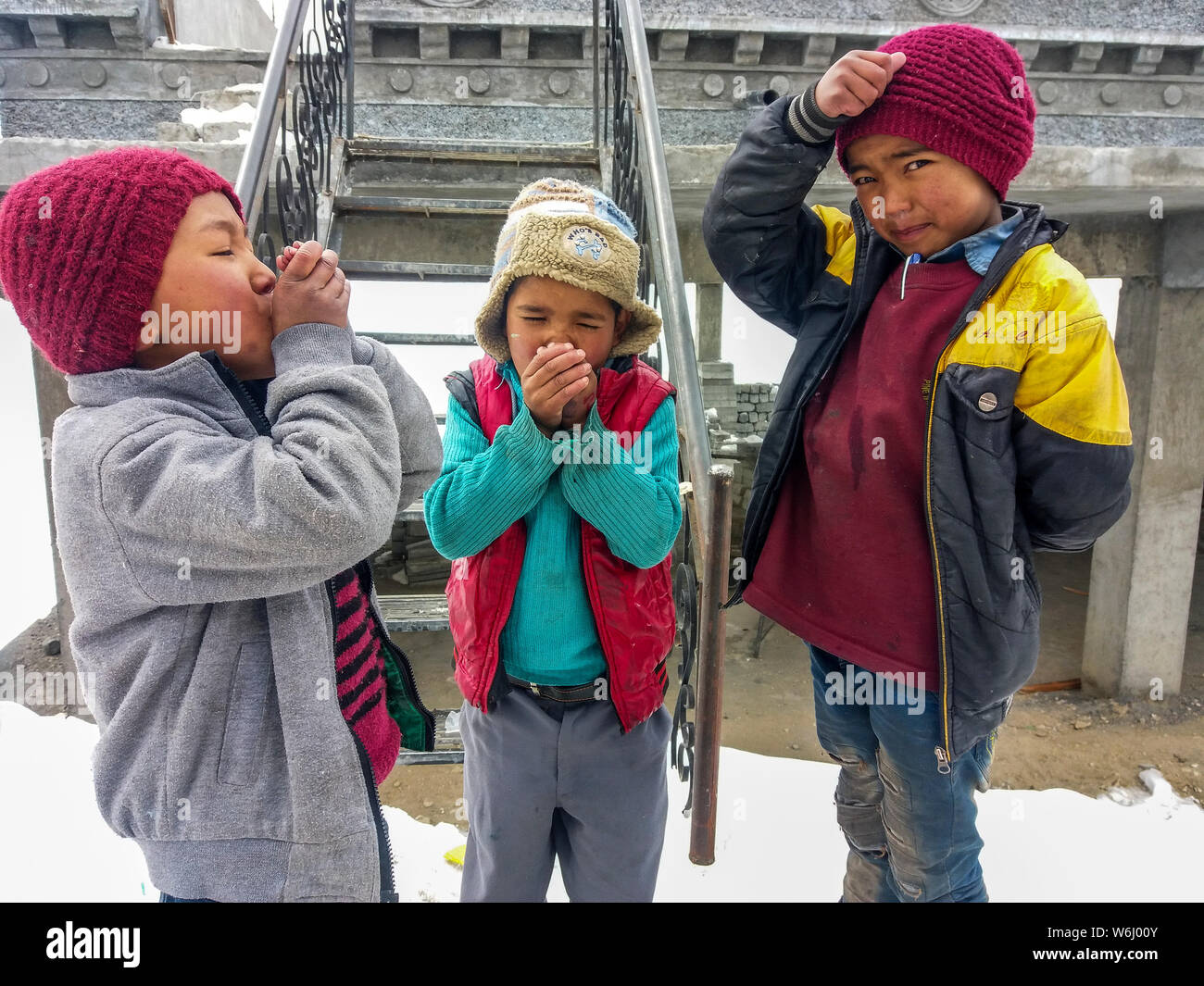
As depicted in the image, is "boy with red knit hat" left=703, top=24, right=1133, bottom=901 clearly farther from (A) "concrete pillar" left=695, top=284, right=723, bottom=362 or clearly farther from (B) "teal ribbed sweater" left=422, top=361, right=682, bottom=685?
(A) "concrete pillar" left=695, top=284, right=723, bottom=362

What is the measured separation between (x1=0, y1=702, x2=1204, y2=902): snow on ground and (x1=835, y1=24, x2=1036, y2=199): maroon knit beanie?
82.8 inches

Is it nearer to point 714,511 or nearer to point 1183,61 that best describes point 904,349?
point 714,511

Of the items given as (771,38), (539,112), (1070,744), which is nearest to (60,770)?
(539,112)

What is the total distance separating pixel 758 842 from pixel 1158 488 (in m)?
4.53

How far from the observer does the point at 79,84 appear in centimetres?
444

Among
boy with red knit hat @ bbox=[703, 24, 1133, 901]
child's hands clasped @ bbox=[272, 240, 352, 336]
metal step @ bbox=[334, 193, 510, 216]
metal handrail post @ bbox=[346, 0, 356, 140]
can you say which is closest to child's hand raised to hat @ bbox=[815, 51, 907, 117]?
boy with red knit hat @ bbox=[703, 24, 1133, 901]

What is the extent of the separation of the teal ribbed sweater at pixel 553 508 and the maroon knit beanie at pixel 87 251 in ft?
1.76

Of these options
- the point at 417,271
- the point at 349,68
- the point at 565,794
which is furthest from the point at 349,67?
the point at 565,794

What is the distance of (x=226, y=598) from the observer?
96 centimetres

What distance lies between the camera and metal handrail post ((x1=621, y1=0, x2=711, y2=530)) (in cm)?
187

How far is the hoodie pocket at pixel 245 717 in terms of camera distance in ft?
3.32

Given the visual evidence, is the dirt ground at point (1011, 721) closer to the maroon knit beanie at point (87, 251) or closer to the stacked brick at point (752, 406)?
the stacked brick at point (752, 406)

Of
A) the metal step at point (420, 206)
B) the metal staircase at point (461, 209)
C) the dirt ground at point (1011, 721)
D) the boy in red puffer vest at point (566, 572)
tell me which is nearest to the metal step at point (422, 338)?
the metal staircase at point (461, 209)
